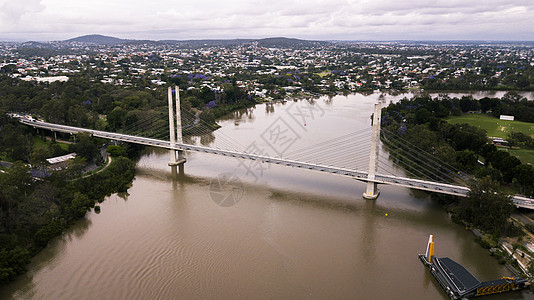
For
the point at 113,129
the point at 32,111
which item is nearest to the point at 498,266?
the point at 113,129

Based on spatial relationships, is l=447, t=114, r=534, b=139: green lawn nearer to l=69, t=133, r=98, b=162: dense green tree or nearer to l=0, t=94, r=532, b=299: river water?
l=0, t=94, r=532, b=299: river water

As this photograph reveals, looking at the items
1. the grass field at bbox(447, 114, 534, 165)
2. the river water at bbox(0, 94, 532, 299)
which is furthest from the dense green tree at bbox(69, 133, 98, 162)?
the grass field at bbox(447, 114, 534, 165)

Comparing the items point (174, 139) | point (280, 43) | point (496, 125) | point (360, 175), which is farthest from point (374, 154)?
point (280, 43)

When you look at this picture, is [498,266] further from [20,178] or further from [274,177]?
[20,178]

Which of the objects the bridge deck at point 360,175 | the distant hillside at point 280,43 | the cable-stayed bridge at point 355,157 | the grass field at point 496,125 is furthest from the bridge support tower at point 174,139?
the distant hillside at point 280,43

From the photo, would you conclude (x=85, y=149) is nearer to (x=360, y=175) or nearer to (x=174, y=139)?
(x=174, y=139)

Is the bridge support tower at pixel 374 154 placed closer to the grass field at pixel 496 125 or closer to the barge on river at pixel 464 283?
the barge on river at pixel 464 283
